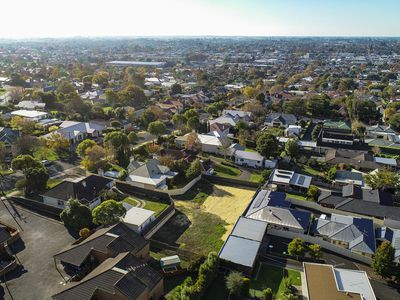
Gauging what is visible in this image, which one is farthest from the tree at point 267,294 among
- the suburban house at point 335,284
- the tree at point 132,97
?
the tree at point 132,97

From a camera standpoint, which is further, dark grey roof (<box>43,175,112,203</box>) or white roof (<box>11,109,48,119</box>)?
white roof (<box>11,109,48,119</box>)

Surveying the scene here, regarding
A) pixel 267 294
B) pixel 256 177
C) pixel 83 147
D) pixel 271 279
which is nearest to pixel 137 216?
pixel 271 279

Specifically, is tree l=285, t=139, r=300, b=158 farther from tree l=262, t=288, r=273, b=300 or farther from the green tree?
tree l=262, t=288, r=273, b=300

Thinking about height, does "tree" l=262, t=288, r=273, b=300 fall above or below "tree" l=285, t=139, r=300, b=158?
below

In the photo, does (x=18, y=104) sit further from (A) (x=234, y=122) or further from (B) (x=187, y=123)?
(A) (x=234, y=122)

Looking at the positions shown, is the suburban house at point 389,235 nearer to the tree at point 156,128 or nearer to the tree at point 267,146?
the tree at point 267,146

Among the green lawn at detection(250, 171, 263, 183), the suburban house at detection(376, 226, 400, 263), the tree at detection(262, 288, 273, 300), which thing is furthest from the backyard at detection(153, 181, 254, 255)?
the suburban house at detection(376, 226, 400, 263)

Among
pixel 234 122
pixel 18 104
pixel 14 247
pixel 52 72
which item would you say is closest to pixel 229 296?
pixel 14 247

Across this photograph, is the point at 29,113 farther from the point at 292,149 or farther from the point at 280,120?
the point at 292,149
